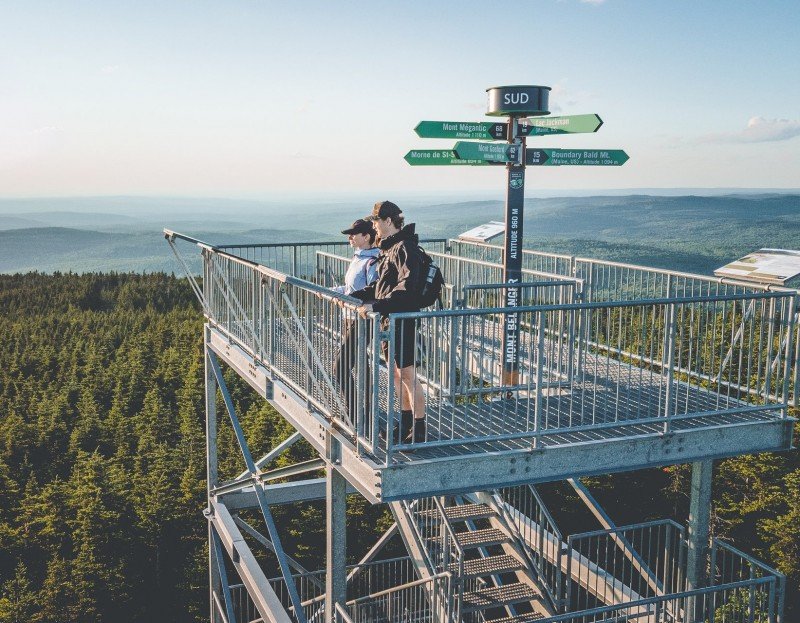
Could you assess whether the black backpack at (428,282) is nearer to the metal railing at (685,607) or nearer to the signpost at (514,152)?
the signpost at (514,152)

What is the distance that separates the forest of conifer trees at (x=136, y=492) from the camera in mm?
26891

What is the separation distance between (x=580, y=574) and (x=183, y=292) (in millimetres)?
63098

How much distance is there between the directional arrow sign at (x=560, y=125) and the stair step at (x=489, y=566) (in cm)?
581

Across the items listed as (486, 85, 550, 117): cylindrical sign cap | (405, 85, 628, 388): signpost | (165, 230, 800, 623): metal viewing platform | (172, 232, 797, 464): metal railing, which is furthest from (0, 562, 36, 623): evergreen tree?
(486, 85, 550, 117): cylindrical sign cap

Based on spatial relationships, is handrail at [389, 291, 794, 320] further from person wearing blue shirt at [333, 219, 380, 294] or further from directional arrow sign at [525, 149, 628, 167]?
directional arrow sign at [525, 149, 628, 167]

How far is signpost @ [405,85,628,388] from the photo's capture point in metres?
10.7

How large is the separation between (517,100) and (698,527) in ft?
17.7

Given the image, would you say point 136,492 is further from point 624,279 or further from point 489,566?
point 624,279

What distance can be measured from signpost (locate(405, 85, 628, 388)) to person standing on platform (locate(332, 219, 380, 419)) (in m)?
1.83

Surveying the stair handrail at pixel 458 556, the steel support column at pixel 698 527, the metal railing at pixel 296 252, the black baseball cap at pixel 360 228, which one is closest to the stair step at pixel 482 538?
the stair handrail at pixel 458 556

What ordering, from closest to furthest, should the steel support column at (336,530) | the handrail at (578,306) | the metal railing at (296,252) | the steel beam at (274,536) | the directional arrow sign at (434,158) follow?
the handrail at (578,306), the steel support column at (336,530), the steel beam at (274,536), the directional arrow sign at (434,158), the metal railing at (296,252)

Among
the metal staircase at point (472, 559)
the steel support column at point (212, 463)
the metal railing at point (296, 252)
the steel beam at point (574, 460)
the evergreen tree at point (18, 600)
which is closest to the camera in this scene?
the steel beam at point (574, 460)

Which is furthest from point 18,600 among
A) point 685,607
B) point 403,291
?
point 403,291

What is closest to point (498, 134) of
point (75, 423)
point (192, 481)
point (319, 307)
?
point (319, 307)
